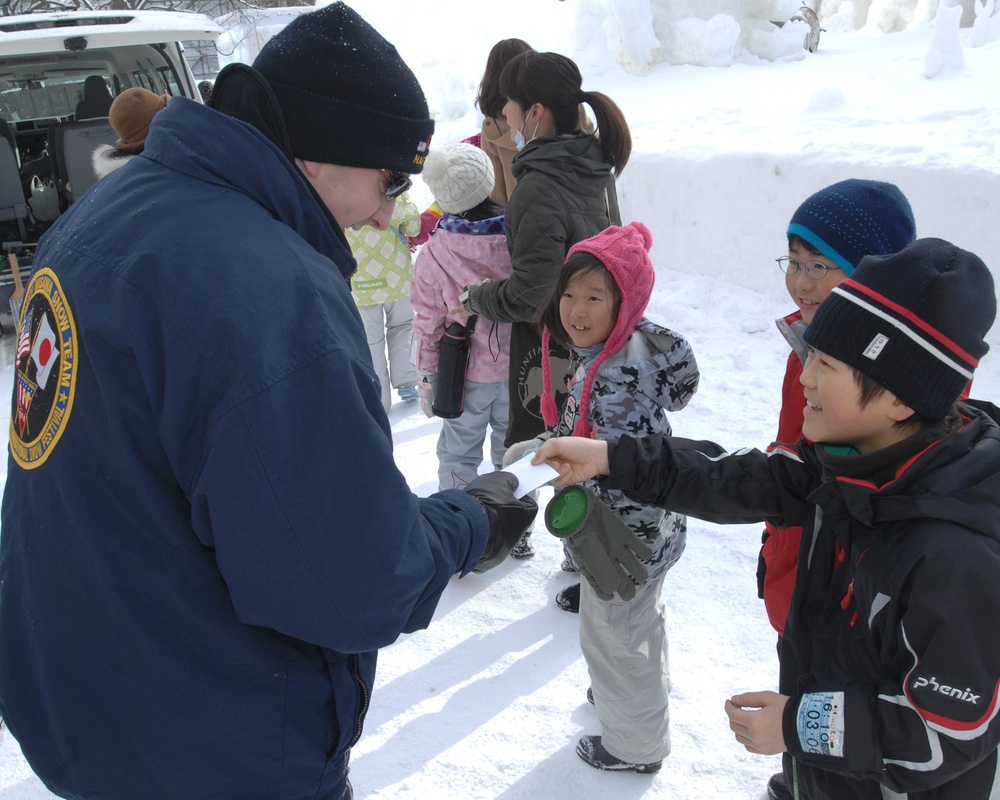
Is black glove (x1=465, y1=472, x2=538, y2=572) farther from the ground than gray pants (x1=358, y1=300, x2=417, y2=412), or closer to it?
farther from the ground

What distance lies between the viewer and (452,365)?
10.6 ft

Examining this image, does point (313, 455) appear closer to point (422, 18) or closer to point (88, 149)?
point (88, 149)

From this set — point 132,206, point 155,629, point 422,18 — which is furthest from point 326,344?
point 422,18

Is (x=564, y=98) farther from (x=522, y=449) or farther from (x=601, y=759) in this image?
(x=601, y=759)

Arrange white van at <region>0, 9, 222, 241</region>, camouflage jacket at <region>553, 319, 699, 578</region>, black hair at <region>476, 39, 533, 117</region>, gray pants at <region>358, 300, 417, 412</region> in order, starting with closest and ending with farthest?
1. camouflage jacket at <region>553, 319, 699, 578</region>
2. black hair at <region>476, 39, 533, 117</region>
3. gray pants at <region>358, 300, 417, 412</region>
4. white van at <region>0, 9, 222, 241</region>

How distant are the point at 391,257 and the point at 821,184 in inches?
128

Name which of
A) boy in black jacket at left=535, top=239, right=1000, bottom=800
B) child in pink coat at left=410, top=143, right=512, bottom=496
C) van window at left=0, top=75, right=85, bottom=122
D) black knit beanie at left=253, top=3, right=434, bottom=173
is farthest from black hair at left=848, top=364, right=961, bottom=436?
van window at left=0, top=75, right=85, bottom=122

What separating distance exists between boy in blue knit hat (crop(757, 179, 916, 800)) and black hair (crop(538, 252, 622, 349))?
0.50m

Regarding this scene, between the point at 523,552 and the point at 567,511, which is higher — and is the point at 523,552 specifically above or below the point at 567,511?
below

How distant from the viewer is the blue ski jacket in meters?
1.00

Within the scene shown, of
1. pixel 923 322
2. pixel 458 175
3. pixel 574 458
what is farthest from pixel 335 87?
pixel 458 175

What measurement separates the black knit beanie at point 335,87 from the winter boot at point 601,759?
183 centimetres

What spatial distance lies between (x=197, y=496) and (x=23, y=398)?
1.30 ft

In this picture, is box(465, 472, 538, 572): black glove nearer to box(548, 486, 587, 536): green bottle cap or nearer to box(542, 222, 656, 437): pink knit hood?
box(548, 486, 587, 536): green bottle cap
